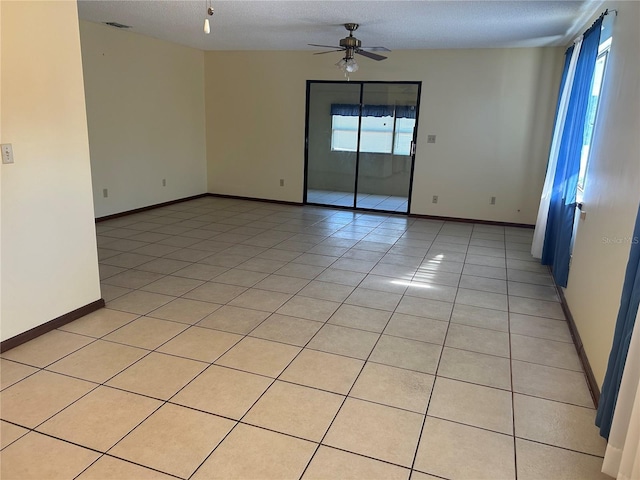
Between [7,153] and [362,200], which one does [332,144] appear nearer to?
[362,200]

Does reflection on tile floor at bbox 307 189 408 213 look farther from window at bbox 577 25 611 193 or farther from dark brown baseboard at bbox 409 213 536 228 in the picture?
window at bbox 577 25 611 193

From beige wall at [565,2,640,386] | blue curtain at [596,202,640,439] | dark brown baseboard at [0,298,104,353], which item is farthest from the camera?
dark brown baseboard at [0,298,104,353]

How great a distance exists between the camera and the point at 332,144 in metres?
7.54

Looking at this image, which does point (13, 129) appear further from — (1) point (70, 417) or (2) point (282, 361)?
(2) point (282, 361)

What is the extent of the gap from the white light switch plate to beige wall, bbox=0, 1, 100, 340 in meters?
0.03

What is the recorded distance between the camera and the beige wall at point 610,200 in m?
2.38

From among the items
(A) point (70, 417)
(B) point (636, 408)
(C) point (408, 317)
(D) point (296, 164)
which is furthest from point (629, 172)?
(D) point (296, 164)

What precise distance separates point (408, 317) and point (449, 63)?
4548 millimetres

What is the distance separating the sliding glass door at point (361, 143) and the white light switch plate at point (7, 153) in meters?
5.27

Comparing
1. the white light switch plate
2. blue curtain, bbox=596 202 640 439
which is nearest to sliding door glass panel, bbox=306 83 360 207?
the white light switch plate

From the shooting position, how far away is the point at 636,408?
5.15ft

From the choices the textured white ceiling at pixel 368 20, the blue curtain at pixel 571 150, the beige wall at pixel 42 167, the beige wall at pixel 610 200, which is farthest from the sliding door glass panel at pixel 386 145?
the beige wall at pixel 42 167

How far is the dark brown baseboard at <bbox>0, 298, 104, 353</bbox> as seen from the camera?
275 centimetres

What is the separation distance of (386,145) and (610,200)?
476cm
